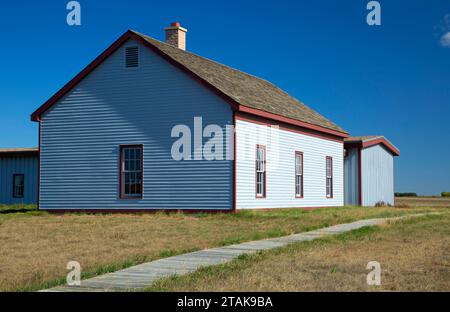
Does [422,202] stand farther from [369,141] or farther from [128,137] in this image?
[128,137]

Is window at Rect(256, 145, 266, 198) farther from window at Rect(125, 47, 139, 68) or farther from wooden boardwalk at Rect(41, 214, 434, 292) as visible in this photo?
wooden boardwalk at Rect(41, 214, 434, 292)

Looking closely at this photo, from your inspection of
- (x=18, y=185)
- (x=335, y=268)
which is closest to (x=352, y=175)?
(x=18, y=185)

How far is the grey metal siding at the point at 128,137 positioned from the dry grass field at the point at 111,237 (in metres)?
1.18

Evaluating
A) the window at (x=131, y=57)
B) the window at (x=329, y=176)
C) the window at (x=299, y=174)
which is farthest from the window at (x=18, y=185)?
the window at (x=329, y=176)

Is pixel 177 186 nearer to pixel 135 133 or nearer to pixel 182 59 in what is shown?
pixel 135 133

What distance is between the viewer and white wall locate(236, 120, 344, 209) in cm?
2336

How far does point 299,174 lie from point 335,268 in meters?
18.5

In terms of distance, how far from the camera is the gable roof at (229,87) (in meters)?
23.7

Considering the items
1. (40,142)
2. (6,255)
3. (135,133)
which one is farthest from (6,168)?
(6,255)

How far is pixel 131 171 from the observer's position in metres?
24.8

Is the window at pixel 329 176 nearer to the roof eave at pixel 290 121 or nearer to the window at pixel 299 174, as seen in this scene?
the roof eave at pixel 290 121

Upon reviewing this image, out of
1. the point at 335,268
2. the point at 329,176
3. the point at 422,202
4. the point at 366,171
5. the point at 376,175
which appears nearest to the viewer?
the point at 335,268

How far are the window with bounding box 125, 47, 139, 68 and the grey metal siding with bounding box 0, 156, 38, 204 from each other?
41.7 feet

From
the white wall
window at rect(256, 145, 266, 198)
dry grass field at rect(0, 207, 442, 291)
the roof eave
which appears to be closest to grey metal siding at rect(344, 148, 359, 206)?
the white wall
